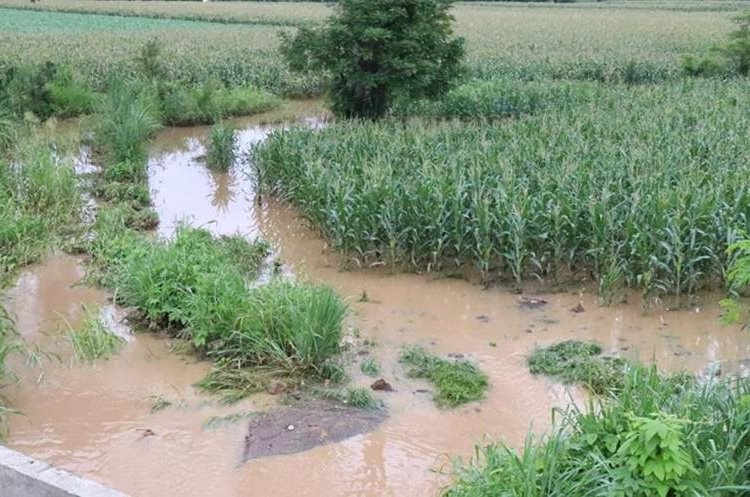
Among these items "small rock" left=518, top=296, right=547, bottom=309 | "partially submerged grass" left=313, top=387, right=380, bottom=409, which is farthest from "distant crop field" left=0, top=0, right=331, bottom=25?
"partially submerged grass" left=313, top=387, right=380, bottom=409

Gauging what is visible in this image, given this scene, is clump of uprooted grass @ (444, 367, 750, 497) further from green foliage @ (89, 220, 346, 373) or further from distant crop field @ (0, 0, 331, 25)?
distant crop field @ (0, 0, 331, 25)

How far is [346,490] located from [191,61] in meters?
17.5

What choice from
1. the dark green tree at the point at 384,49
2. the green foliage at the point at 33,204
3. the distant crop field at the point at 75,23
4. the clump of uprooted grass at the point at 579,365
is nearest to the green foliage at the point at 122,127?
the green foliage at the point at 33,204

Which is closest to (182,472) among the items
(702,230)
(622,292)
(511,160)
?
(622,292)

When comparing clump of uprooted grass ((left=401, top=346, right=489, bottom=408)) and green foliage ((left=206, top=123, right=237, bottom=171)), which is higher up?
green foliage ((left=206, top=123, right=237, bottom=171))

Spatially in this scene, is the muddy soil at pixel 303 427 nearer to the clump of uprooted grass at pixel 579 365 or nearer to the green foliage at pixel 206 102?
the clump of uprooted grass at pixel 579 365

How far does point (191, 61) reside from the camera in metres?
20.4

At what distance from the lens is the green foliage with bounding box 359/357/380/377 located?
18.8 feet

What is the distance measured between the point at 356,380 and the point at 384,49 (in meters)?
8.57

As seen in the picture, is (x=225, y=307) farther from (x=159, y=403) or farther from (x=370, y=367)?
(x=370, y=367)

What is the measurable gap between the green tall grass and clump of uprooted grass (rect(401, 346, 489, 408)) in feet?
5.29

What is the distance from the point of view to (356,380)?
5637 millimetres

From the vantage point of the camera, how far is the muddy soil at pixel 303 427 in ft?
15.7

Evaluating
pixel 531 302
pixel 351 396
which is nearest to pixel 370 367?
pixel 351 396
